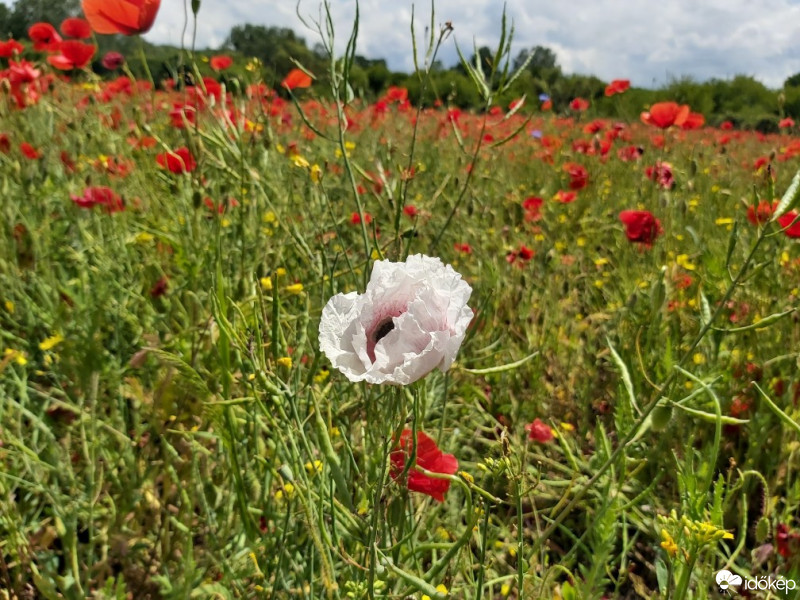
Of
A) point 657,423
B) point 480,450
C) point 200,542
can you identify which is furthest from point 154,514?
point 657,423

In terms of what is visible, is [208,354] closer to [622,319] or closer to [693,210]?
[622,319]

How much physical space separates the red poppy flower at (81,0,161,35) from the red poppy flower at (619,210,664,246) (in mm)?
1425

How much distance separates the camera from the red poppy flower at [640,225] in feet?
6.35

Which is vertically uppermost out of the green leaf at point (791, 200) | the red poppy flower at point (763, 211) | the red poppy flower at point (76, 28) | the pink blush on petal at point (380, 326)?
the red poppy flower at point (76, 28)

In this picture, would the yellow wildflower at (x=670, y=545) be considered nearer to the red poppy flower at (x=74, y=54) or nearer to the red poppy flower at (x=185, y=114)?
the red poppy flower at (x=185, y=114)

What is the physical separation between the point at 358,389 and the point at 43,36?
7.50ft

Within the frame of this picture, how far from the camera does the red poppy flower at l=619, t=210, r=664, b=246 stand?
1937 mm

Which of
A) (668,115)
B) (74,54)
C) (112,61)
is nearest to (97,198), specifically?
(74,54)

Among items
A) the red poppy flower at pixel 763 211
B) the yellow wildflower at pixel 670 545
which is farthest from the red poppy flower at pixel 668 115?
the yellow wildflower at pixel 670 545

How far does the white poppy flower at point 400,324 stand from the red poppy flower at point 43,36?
2394 mm

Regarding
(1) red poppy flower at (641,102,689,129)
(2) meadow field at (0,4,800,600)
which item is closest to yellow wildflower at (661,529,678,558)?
(2) meadow field at (0,4,800,600)

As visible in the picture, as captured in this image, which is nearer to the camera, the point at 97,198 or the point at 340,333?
the point at 340,333

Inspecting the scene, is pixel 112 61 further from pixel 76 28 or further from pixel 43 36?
pixel 76 28

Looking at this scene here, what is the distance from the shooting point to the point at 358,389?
1.11 m
